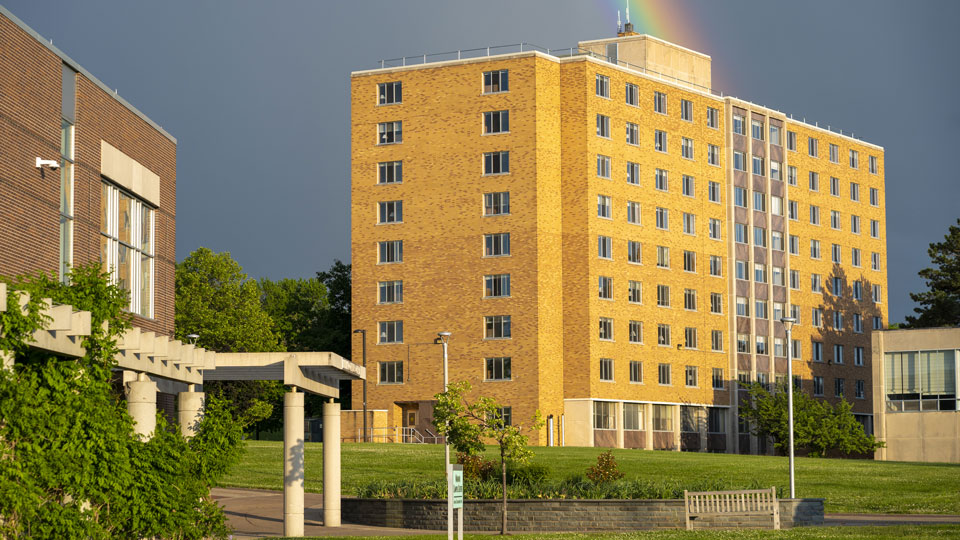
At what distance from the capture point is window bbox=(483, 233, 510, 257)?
87250mm

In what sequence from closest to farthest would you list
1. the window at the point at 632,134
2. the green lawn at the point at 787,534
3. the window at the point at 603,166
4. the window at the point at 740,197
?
the green lawn at the point at 787,534 < the window at the point at 603,166 < the window at the point at 632,134 < the window at the point at 740,197

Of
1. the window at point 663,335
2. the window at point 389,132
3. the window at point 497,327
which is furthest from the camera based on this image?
the window at point 663,335

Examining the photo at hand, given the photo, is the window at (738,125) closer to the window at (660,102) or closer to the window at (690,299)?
the window at (660,102)

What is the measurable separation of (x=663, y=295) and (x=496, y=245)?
43.8 ft

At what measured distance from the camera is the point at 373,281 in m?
90.6

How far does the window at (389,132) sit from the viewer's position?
90250 millimetres

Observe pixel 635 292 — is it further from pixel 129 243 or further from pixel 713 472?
pixel 129 243

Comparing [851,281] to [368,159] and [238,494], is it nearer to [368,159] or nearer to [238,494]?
[368,159]

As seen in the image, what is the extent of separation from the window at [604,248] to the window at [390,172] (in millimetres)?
13421

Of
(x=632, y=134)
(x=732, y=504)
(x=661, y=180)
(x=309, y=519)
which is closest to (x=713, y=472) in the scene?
(x=732, y=504)

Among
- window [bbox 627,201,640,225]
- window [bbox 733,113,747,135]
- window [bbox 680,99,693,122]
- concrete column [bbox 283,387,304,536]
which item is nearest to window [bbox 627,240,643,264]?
window [bbox 627,201,640,225]

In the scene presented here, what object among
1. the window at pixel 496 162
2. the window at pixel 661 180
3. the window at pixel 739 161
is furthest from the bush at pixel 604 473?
the window at pixel 739 161

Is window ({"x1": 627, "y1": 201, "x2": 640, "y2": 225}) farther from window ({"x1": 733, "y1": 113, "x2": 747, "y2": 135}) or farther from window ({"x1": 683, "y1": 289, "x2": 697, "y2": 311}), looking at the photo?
window ({"x1": 733, "y1": 113, "x2": 747, "y2": 135})

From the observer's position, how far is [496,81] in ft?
289
